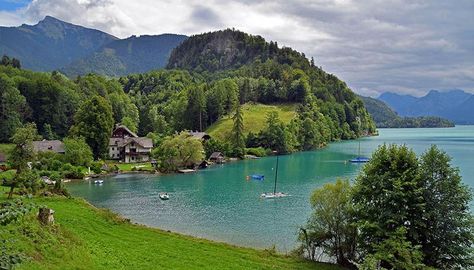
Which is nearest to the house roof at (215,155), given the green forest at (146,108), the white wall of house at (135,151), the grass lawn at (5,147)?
the green forest at (146,108)

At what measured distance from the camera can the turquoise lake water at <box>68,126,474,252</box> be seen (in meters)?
45.3

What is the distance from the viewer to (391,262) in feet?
88.5

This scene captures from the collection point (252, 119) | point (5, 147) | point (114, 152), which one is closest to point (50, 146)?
point (5, 147)

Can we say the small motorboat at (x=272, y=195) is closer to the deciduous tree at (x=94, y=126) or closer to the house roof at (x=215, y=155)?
the house roof at (x=215, y=155)

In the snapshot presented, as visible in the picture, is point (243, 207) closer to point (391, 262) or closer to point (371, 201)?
point (371, 201)

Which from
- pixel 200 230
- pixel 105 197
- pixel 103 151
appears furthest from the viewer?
pixel 103 151

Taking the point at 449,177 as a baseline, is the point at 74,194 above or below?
below

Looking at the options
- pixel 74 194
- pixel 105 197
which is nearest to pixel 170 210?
pixel 105 197

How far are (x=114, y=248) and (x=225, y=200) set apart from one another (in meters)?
34.2

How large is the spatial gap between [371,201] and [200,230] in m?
20.5

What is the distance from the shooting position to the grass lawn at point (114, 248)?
22.8 metres

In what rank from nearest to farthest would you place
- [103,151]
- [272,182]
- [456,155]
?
[272,182] → [103,151] → [456,155]

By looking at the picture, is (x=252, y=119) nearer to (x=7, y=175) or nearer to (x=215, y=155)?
(x=215, y=155)

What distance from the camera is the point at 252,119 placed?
154 m
